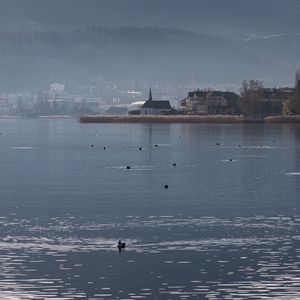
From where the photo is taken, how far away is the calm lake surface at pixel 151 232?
122 feet

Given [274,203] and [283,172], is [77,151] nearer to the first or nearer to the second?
[283,172]

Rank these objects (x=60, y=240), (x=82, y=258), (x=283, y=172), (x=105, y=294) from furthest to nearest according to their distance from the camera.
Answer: (x=283, y=172) < (x=60, y=240) < (x=82, y=258) < (x=105, y=294)

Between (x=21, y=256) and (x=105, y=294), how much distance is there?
6.47m

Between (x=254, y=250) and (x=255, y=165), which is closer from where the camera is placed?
(x=254, y=250)

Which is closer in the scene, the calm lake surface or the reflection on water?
the reflection on water

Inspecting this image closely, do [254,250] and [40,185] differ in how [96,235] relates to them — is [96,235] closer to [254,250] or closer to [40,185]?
[254,250]

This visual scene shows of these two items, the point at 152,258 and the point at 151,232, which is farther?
the point at 151,232

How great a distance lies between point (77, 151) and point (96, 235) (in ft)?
235

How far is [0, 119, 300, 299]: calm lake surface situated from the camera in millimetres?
37188

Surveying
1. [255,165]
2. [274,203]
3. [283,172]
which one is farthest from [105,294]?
[255,165]

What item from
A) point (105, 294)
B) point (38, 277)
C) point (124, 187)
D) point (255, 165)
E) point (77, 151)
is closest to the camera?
point (105, 294)

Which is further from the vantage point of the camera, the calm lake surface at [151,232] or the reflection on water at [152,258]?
the calm lake surface at [151,232]

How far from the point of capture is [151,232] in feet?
155

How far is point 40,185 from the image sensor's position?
7044cm
